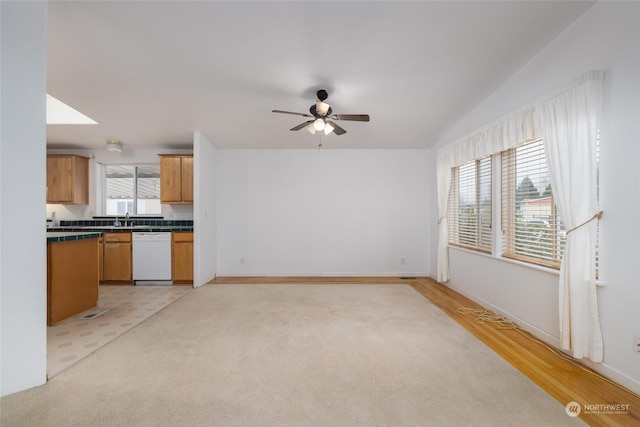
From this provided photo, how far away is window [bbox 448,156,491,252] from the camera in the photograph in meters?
3.40

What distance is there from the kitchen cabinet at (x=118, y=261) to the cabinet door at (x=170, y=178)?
0.96m

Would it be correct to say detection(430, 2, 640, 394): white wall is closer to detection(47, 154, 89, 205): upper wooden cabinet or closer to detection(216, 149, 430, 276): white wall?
detection(216, 149, 430, 276): white wall

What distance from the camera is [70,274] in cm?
292

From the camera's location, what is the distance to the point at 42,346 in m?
1.78

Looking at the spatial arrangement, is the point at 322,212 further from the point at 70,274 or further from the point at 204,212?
the point at 70,274

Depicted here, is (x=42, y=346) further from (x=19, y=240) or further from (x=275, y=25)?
(x=275, y=25)


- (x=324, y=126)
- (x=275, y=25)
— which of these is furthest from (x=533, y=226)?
(x=275, y=25)

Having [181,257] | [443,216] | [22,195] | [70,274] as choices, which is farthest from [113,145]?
[443,216]

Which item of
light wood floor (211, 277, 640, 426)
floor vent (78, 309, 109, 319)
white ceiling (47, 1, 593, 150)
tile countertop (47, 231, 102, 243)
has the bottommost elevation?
floor vent (78, 309, 109, 319)

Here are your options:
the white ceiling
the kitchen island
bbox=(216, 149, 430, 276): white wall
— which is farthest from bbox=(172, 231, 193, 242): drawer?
the white ceiling

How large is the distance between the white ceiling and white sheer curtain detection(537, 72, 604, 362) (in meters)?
0.69

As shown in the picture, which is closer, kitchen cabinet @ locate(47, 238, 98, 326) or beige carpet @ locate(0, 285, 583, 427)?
beige carpet @ locate(0, 285, 583, 427)

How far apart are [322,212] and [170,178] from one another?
114 inches

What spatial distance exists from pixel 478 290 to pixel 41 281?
4.42 metres
